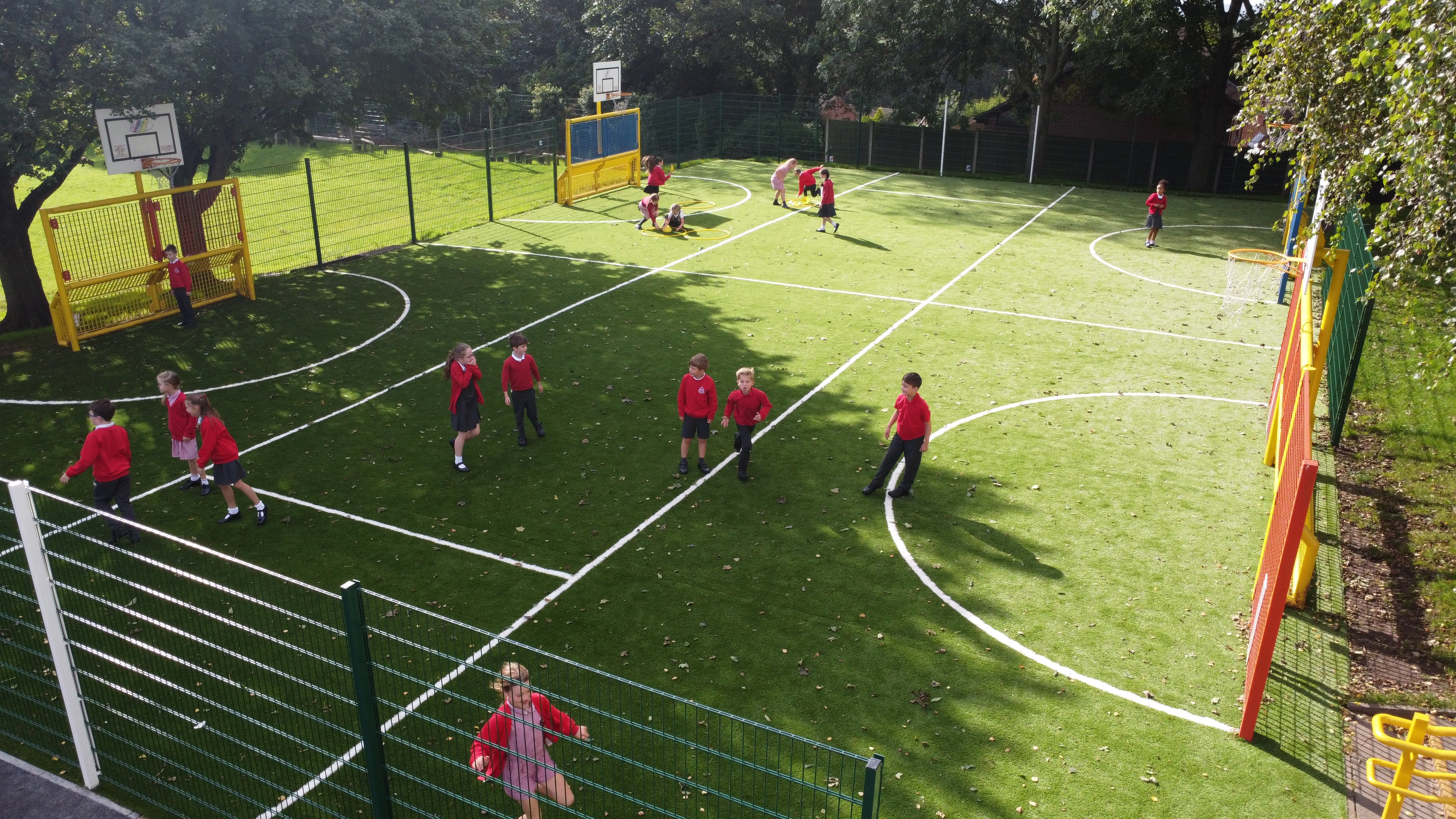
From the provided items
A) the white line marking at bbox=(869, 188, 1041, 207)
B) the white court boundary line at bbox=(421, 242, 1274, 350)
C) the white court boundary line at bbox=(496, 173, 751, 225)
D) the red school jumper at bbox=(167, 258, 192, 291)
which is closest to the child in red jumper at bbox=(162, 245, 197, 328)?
the red school jumper at bbox=(167, 258, 192, 291)

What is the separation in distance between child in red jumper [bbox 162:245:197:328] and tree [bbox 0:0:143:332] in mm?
2093

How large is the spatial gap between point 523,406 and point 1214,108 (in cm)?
3084

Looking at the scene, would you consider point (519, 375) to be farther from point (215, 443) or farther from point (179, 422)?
point (179, 422)

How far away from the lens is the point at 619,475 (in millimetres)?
13000

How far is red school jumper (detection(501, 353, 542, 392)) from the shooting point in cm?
1325

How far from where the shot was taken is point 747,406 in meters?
12.5

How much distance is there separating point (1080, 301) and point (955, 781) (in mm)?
14556

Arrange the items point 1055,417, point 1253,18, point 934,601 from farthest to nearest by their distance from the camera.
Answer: point 1253,18, point 1055,417, point 934,601

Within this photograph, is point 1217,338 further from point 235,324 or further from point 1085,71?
point 1085,71

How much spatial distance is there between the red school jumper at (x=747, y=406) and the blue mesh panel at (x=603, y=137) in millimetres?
18510

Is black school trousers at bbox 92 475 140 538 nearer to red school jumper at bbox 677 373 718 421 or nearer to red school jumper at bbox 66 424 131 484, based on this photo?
red school jumper at bbox 66 424 131 484

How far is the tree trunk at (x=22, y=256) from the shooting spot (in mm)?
18078

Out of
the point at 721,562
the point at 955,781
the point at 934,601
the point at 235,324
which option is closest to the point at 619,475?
the point at 721,562

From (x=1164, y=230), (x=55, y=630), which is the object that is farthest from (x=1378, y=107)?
(x=1164, y=230)
